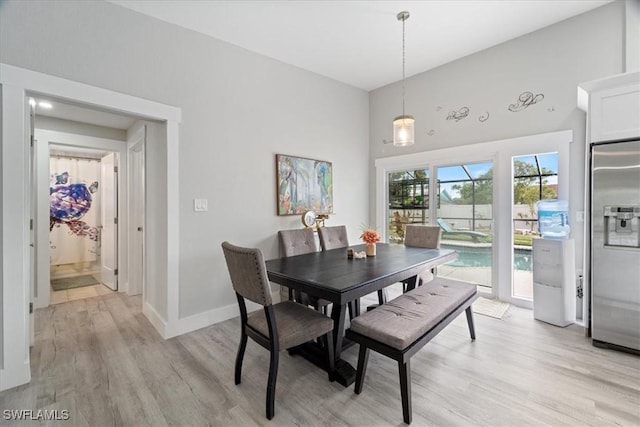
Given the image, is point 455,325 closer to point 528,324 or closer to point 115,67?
point 528,324

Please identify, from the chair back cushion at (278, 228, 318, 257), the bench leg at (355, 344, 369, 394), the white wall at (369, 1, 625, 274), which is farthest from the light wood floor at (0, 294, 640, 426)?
the white wall at (369, 1, 625, 274)

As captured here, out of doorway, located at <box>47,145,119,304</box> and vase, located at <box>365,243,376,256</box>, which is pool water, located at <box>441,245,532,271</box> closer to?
vase, located at <box>365,243,376,256</box>

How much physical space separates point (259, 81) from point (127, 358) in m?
3.12

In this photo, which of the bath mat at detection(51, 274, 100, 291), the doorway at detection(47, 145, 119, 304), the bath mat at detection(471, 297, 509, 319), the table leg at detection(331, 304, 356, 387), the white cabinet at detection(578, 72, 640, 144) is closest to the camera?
the table leg at detection(331, 304, 356, 387)

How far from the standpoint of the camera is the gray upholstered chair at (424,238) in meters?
3.23

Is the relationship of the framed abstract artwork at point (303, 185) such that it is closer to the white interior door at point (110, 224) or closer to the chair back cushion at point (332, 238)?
the chair back cushion at point (332, 238)

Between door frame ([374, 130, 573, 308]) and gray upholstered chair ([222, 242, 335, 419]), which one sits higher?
door frame ([374, 130, 573, 308])

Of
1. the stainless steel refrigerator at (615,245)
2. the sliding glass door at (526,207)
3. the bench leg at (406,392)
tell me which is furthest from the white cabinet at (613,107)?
the bench leg at (406,392)

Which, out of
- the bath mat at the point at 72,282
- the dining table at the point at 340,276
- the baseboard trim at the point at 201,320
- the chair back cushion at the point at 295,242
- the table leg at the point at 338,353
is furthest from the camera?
the bath mat at the point at 72,282

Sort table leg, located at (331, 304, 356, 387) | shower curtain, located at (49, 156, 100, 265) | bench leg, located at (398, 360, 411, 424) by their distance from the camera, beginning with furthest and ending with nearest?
1. shower curtain, located at (49, 156, 100, 265)
2. table leg, located at (331, 304, 356, 387)
3. bench leg, located at (398, 360, 411, 424)

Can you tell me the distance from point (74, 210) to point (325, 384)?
628cm

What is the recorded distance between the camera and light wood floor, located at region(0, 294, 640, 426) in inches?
64.7

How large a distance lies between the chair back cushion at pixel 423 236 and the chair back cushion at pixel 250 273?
2337 millimetres

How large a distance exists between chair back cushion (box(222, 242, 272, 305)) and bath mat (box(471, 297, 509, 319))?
8.84 ft
